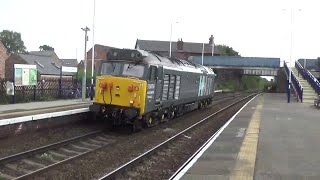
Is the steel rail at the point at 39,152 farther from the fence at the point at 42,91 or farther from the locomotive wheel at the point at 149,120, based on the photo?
the fence at the point at 42,91

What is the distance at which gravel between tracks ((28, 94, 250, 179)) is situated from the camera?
10.4 meters

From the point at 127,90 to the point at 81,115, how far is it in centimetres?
325

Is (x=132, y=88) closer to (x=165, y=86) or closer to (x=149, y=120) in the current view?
(x=149, y=120)

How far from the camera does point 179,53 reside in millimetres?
113938

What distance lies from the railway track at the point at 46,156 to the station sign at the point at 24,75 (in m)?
11.8

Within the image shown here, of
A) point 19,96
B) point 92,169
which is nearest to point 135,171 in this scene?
point 92,169

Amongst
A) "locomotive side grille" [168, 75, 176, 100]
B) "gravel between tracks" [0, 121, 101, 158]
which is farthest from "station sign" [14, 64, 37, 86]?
"locomotive side grille" [168, 75, 176, 100]

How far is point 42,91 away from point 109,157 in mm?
18450

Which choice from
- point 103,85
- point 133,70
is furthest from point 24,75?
point 133,70

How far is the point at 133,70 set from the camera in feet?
57.8

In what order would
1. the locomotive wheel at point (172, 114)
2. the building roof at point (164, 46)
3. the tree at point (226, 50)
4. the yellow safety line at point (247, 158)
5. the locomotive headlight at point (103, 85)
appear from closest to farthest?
the yellow safety line at point (247, 158) → the locomotive headlight at point (103, 85) → the locomotive wheel at point (172, 114) → the building roof at point (164, 46) → the tree at point (226, 50)

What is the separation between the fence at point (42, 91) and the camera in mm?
26484

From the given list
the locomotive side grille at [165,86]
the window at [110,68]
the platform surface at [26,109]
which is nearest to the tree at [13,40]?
the platform surface at [26,109]

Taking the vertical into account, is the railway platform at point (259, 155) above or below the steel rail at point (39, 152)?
above
